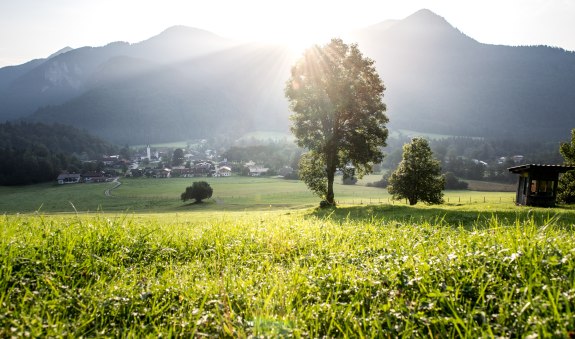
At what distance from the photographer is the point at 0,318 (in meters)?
5.83

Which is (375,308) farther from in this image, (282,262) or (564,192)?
(564,192)

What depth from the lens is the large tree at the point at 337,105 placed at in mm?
36844

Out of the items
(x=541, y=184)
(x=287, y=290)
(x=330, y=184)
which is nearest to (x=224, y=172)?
(x=330, y=184)

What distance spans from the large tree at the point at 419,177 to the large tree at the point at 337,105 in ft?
38.0

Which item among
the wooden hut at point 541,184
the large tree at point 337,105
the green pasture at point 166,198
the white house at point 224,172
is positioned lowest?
the green pasture at point 166,198

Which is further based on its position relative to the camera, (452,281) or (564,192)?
(564,192)

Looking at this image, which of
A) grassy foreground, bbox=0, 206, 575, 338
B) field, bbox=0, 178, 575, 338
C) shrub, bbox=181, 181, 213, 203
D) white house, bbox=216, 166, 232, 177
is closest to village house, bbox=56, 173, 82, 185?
white house, bbox=216, 166, 232, 177

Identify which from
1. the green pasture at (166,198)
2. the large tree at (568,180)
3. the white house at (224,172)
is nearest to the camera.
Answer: the large tree at (568,180)

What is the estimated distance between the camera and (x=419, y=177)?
48.9 m

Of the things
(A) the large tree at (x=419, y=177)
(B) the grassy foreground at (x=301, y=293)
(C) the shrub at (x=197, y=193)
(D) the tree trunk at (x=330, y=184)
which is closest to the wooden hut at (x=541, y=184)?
(A) the large tree at (x=419, y=177)

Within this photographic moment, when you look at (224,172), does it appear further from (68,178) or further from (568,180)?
(568,180)

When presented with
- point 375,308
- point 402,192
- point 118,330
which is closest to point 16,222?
point 118,330

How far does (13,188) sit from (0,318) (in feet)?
505

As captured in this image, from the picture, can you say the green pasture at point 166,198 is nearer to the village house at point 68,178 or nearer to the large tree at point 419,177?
the village house at point 68,178
